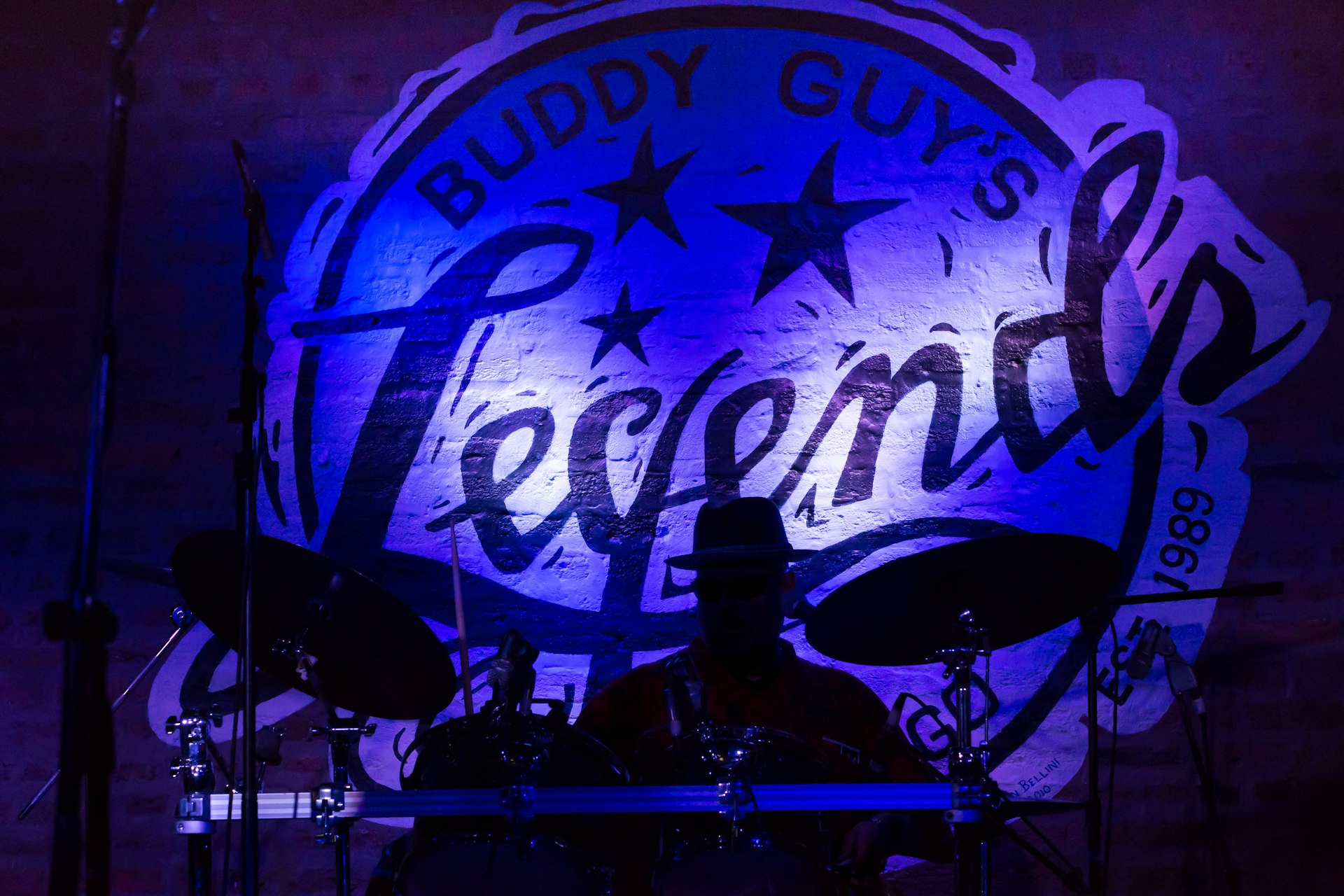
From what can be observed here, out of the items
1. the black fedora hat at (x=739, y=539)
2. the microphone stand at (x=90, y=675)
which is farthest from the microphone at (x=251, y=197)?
the black fedora hat at (x=739, y=539)

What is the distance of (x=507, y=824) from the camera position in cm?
239

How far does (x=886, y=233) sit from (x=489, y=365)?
130cm

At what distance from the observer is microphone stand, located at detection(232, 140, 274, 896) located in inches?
73.8

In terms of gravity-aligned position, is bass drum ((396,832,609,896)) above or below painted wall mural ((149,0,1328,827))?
below

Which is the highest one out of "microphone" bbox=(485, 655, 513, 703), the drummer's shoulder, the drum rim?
"microphone" bbox=(485, 655, 513, 703)

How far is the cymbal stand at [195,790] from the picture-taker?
258 centimetres

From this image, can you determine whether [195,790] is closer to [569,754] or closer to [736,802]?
[569,754]

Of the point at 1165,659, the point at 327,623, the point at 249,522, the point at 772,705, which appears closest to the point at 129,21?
the point at 249,522

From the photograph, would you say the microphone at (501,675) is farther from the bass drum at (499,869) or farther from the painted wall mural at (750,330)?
the painted wall mural at (750,330)

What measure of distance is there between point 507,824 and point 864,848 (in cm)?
77

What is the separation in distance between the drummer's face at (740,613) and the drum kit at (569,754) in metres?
0.29

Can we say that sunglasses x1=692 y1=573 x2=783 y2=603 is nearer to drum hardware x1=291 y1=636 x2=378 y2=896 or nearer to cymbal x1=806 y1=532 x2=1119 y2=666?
cymbal x1=806 y1=532 x2=1119 y2=666

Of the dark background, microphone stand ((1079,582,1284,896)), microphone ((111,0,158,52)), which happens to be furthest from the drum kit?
microphone ((111,0,158,52))

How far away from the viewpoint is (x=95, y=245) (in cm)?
372
